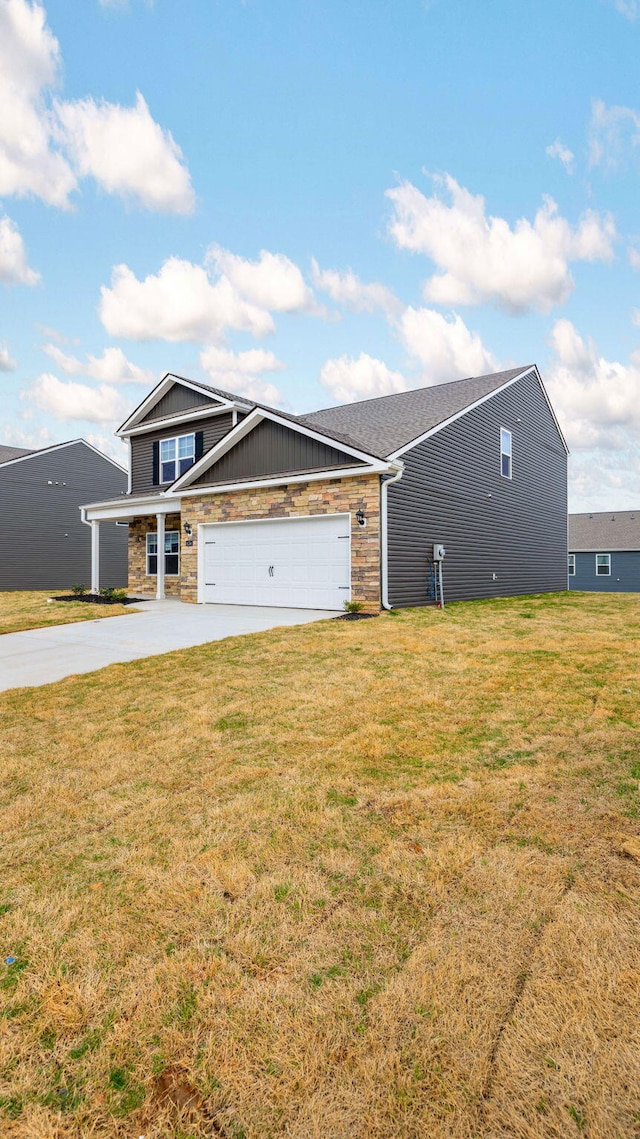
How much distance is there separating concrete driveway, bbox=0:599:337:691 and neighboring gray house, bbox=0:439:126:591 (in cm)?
1322

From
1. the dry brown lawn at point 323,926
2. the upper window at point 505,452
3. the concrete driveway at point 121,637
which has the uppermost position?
the upper window at point 505,452

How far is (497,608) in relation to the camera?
1280 cm

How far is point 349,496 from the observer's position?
12078mm

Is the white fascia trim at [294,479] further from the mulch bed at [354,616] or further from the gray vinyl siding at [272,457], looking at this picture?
A: the mulch bed at [354,616]

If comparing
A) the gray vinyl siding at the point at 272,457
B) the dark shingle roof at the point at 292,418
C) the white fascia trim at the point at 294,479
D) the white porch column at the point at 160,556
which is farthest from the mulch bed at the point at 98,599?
the dark shingle roof at the point at 292,418

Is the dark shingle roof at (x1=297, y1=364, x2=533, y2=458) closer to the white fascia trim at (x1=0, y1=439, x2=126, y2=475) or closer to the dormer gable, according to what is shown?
the dormer gable

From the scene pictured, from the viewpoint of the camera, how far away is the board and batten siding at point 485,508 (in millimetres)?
12703

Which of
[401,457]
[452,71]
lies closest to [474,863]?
[401,457]

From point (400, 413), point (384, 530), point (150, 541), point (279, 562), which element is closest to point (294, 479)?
point (279, 562)

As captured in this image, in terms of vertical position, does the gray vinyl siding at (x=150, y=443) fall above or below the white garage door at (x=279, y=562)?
above

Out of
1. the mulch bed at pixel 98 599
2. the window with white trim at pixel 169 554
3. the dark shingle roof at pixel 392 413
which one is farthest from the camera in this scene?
the window with white trim at pixel 169 554

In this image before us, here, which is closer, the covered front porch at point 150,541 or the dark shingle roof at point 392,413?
the dark shingle roof at point 392,413

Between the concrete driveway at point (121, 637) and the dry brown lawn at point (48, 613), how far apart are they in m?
0.51

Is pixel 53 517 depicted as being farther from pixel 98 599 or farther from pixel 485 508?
pixel 485 508
